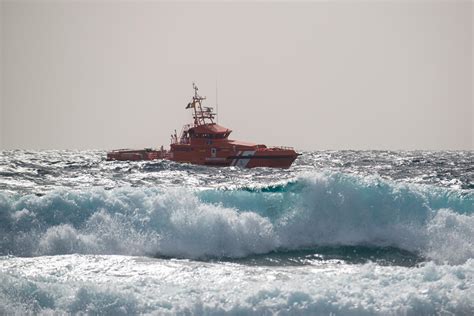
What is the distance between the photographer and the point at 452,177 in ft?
91.4

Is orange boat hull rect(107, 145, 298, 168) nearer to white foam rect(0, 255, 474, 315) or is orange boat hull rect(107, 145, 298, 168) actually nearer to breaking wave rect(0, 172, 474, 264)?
breaking wave rect(0, 172, 474, 264)

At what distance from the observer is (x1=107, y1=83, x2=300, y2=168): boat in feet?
121

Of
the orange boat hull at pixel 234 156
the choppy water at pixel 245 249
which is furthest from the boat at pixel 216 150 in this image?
the choppy water at pixel 245 249

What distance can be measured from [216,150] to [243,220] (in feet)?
77.6

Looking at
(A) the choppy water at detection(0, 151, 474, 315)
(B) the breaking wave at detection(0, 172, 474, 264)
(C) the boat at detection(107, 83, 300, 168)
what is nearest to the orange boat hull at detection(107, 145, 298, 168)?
(C) the boat at detection(107, 83, 300, 168)

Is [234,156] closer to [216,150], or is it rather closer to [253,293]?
[216,150]

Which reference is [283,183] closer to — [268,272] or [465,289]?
[268,272]

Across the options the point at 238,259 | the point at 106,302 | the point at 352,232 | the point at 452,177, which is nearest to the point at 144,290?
the point at 106,302

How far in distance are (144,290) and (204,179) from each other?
18.1 meters

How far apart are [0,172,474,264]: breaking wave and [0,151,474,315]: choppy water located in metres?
0.04

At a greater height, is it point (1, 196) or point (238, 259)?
point (1, 196)

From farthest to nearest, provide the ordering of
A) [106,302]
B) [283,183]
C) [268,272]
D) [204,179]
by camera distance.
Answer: [204,179] → [283,183] → [268,272] → [106,302]

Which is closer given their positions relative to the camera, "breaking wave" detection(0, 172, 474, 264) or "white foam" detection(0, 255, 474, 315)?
"white foam" detection(0, 255, 474, 315)

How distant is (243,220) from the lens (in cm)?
1478
